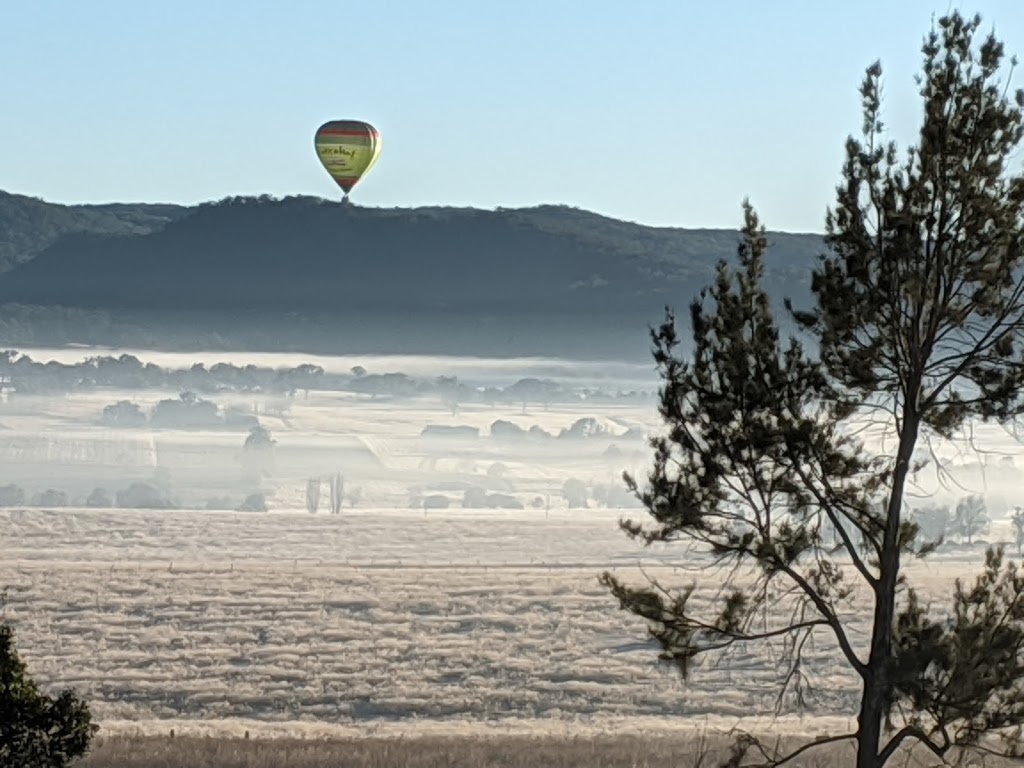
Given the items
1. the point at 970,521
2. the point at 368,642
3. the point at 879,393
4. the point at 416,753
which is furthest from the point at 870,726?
the point at 970,521

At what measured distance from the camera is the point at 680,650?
52.9 ft

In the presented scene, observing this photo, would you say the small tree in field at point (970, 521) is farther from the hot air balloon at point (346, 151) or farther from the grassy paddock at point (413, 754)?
the grassy paddock at point (413, 754)

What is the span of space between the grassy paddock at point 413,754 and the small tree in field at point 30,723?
6.65m

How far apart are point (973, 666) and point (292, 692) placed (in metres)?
27.0

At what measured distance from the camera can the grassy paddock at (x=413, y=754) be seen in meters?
22.1

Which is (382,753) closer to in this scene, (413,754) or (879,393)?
(413,754)

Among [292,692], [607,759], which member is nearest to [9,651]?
[607,759]

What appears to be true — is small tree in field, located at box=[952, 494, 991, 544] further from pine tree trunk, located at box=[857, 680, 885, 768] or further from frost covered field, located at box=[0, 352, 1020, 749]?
pine tree trunk, located at box=[857, 680, 885, 768]

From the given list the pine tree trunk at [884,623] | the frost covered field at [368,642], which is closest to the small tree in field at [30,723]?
the pine tree trunk at [884,623]

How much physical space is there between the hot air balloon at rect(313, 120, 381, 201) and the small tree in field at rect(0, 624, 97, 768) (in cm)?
8202

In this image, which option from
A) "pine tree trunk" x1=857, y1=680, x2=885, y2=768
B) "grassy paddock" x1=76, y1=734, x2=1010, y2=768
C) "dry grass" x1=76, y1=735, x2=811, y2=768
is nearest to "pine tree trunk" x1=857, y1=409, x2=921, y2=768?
"pine tree trunk" x1=857, y1=680, x2=885, y2=768

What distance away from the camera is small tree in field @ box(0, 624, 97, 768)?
14867 millimetres

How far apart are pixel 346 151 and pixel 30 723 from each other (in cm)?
8357

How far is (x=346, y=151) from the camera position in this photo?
97.2 m
